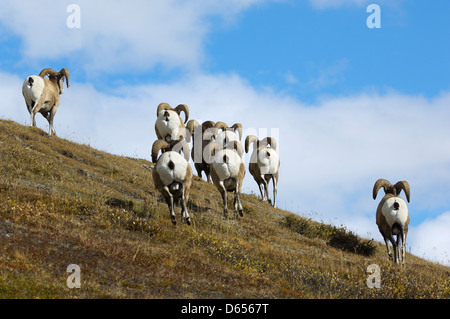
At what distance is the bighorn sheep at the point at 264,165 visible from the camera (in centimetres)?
2291

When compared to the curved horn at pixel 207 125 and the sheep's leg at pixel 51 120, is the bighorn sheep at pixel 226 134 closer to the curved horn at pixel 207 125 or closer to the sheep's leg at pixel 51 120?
the curved horn at pixel 207 125

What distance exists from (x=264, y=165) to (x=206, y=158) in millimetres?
3347

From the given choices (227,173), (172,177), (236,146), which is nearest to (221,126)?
(236,146)

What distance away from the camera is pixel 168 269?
11.0 metres

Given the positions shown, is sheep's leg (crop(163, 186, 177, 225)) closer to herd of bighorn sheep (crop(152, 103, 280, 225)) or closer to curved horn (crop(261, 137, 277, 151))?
herd of bighorn sheep (crop(152, 103, 280, 225))

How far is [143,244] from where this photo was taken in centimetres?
1255

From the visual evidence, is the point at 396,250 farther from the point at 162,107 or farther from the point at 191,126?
the point at 162,107

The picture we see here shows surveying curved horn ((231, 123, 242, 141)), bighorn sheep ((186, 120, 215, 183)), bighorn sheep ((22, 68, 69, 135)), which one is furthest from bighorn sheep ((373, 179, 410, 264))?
bighorn sheep ((22, 68, 69, 135))

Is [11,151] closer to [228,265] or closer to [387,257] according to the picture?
[228,265]

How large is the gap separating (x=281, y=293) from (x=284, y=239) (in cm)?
701

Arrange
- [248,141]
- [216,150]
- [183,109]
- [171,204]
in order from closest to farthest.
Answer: [171,204] < [216,150] < [248,141] < [183,109]

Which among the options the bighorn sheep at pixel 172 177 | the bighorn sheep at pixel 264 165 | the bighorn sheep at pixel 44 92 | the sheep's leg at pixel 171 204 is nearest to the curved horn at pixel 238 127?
the bighorn sheep at pixel 264 165
